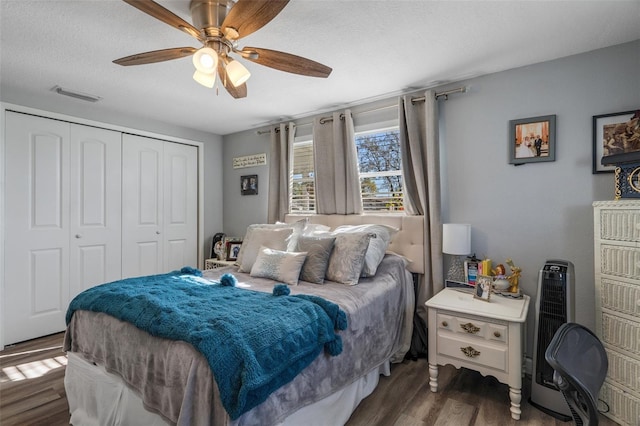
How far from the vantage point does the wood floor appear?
1.95 m

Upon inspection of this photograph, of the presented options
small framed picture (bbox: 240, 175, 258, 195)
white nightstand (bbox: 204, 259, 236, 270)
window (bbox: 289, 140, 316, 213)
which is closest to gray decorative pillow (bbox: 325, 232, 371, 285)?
window (bbox: 289, 140, 316, 213)

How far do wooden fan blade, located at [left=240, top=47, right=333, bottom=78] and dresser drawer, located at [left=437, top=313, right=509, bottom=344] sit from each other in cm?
185

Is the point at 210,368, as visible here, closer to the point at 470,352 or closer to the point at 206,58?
the point at 206,58

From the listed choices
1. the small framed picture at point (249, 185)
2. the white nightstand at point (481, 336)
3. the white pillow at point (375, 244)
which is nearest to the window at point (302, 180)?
the small framed picture at point (249, 185)

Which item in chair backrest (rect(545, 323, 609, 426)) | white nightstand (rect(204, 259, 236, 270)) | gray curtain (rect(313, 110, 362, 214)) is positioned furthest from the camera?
white nightstand (rect(204, 259, 236, 270))

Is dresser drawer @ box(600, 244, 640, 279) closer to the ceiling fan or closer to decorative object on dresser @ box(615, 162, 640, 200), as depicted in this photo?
decorative object on dresser @ box(615, 162, 640, 200)

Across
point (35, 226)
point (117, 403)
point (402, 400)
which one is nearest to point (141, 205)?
point (35, 226)

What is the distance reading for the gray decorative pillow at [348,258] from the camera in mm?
2418

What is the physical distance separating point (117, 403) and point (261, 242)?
4.96 feet

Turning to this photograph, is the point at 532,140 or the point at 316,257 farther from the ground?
the point at 532,140

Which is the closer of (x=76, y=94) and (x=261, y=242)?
(x=261, y=242)

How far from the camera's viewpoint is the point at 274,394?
1419 millimetres

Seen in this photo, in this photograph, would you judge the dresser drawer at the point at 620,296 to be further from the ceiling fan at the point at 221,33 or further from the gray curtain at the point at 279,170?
the gray curtain at the point at 279,170

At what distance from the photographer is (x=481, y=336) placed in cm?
209
